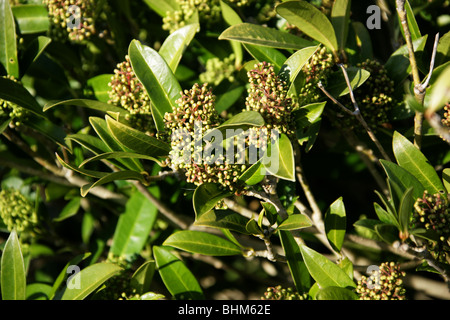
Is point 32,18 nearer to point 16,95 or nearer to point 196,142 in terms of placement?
point 16,95

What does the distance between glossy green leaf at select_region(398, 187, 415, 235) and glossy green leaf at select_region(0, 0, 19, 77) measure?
178cm

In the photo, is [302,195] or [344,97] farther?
[302,195]

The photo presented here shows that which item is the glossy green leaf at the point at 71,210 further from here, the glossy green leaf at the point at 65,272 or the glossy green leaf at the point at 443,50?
the glossy green leaf at the point at 443,50

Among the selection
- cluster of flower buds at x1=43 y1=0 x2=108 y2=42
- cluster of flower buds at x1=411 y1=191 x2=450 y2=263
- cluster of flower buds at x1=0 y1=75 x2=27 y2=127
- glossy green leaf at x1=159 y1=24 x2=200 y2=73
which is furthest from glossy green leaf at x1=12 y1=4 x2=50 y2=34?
cluster of flower buds at x1=411 y1=191 x2=450 y2=263

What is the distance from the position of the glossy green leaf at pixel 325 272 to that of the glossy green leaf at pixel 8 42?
1.59 m

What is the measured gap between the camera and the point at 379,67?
208cm

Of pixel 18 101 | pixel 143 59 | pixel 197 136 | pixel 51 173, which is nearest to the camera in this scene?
pixel 197 136

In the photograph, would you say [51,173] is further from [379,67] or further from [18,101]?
[379,67]

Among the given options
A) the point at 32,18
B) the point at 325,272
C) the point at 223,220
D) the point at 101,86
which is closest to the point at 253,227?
the point at 223,220

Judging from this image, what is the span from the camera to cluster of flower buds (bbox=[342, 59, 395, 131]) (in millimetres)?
2041

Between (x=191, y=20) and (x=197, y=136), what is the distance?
0.79 metres

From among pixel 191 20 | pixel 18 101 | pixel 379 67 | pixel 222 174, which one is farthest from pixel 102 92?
pixel 379 67

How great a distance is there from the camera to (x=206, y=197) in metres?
1.76

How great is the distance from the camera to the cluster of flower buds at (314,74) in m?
1.90
